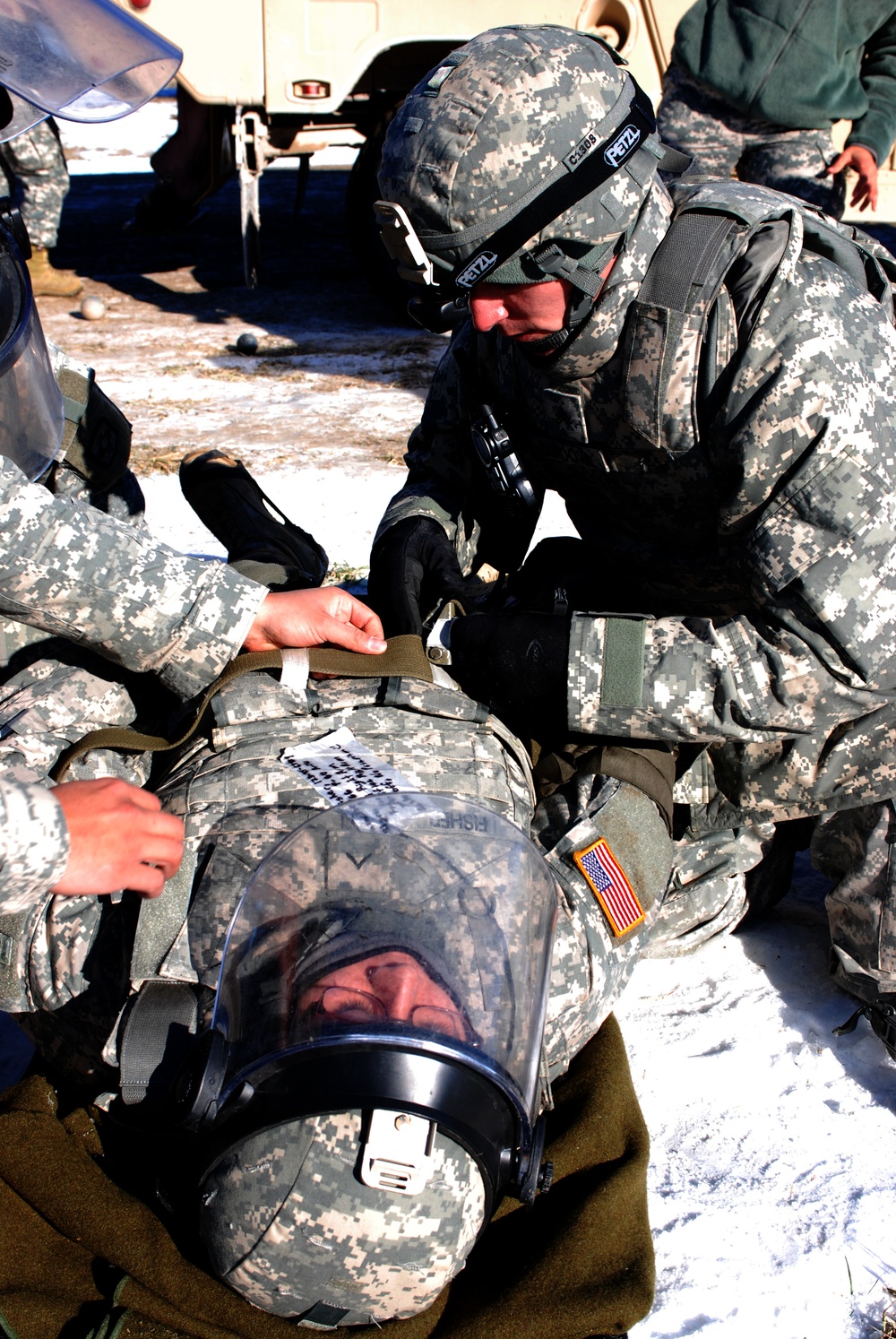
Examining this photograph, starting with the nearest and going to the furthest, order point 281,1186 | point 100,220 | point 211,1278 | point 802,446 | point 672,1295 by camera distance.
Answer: point 281,1186 < point 211,1278 < point 672,1295 < point 802,446 < point 100,220

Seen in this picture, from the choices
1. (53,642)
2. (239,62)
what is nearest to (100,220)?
(239,62)

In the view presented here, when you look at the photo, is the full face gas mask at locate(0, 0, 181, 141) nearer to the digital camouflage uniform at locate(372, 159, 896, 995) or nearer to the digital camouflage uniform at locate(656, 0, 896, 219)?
the digital camouflage uniform at locate(372, 159, 896, 995)

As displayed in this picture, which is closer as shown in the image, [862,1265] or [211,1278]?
[211,1278]

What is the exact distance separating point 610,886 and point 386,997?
31.4 inches

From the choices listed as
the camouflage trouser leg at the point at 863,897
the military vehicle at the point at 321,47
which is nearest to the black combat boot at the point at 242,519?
the camouflage trouser leg at the point at 863,897

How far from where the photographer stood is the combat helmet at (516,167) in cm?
227

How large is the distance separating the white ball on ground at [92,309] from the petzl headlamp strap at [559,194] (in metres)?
5.87

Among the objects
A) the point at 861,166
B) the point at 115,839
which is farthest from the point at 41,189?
the point at 115,839

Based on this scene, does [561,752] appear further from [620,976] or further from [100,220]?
[100,220]

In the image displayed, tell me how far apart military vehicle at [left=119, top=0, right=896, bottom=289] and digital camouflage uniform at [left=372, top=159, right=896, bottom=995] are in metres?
4.84

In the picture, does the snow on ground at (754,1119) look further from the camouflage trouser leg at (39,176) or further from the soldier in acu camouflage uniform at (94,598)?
the camouflage trouser leg at (39,176)

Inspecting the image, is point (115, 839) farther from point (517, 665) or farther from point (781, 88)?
point (781, 88)

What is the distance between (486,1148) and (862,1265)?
34.7 inches

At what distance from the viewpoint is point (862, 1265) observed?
6.83 feet
